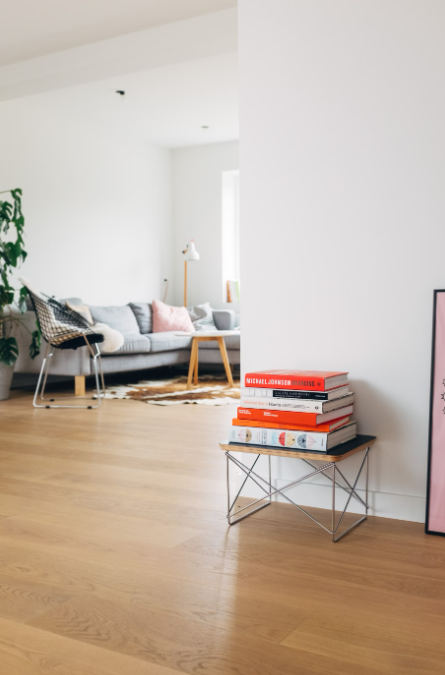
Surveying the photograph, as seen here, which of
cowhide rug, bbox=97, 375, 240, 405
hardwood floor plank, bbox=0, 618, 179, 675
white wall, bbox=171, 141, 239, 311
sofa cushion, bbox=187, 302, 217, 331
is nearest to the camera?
hardwood floor plank, bbox=0, 618, 179, 675

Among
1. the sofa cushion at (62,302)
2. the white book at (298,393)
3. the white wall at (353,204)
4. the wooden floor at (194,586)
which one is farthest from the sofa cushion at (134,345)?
the white book at (298,393)

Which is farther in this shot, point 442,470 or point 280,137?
point 280,137

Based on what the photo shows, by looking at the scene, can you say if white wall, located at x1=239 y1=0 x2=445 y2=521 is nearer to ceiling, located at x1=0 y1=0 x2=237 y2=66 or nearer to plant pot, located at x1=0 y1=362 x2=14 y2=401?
ceiling, located at x1=0 y1=0 x2=237 y2=66

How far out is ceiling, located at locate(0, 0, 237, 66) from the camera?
345cm

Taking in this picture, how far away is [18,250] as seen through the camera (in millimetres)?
5031

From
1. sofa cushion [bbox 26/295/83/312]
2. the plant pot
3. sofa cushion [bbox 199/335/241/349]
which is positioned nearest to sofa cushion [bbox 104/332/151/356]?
sofa cushion [bbox 26/295/83/312]

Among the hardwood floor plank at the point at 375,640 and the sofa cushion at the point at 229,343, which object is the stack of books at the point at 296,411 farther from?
the sofa cushion at the point at 229,343

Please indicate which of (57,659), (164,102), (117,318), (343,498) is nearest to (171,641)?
(57,659)

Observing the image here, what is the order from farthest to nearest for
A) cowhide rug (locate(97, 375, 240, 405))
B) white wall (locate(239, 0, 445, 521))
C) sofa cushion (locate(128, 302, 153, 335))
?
sofa cushion (locate(128, 302, 153, 335)) → cowhide rug (locate(97, 375, 240, 405)) → white wall (locate(239, 0, 445, 521))

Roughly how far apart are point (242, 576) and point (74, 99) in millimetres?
5716

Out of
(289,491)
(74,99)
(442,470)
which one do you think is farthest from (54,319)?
(442,470)

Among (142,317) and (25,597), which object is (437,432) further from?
(142,317)

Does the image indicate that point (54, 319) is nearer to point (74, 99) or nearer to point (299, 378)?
point (74, 99)

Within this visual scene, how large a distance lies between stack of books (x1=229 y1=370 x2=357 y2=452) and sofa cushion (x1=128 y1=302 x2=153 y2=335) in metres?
5.05
